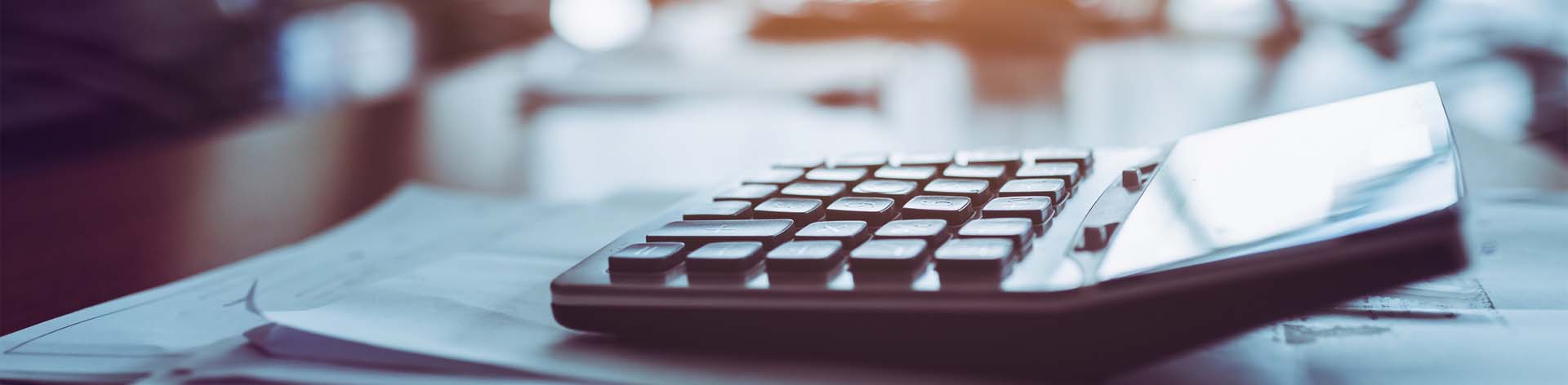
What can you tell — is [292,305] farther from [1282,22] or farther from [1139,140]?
[1282,22]

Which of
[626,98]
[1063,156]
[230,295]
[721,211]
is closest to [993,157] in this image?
[1063,156]

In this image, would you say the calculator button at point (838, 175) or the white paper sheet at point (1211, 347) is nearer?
the white paper sheet at point (1211, 347)

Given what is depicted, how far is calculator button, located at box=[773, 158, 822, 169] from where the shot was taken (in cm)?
49

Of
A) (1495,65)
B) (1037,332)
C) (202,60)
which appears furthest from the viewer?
(1495,65)

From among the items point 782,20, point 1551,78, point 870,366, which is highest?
point 782,20

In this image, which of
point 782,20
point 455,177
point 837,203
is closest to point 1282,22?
point 782,20

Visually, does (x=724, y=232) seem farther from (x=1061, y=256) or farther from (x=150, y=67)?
(x=150, y=67)

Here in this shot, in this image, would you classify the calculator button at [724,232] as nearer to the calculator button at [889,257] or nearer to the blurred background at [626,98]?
the calculator button at [889,257]

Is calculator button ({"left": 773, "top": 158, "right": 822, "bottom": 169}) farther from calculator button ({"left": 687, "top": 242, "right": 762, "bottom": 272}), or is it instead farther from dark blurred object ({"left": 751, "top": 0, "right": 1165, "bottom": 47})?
dark blurred object ({"left": 751, "top": 0, "right": 1165, "bottom": 47})

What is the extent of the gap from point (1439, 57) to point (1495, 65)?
8cm

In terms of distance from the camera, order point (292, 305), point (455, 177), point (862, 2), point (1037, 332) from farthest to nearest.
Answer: point (862, 2) → point (455, 177) → point (292, 305) → point (1037, 332)

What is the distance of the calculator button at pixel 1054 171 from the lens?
0.41 m

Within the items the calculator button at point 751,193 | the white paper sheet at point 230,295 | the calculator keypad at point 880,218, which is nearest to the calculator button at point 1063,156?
the calculator keypad at point 880,218

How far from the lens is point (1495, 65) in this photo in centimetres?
156
